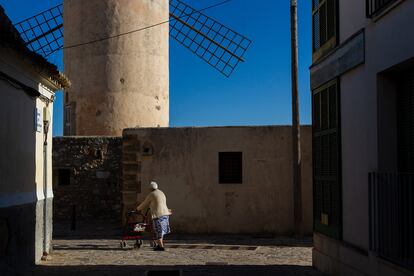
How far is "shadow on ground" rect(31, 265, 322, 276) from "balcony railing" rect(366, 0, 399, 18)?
4.44 metres

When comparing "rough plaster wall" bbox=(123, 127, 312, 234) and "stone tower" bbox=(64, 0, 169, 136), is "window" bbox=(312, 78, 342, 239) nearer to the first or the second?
"rough plaster wall" bbox=(123, 127, 312, 234)

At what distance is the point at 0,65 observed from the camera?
892cm

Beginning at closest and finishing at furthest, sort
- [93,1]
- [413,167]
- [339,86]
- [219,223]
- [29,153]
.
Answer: [413,167], [339,86], [29,153], [219,223], [93,1]

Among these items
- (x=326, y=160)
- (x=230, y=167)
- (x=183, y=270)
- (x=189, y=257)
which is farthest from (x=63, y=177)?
(x=326, y=160)

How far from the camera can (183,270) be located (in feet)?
37.2

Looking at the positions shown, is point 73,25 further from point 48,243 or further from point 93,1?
point 48,243

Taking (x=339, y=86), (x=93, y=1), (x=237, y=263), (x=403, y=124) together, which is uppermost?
(x=93, y=1)

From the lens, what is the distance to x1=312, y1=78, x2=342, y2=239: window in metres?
10.1

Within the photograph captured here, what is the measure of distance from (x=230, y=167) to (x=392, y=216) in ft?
35.1

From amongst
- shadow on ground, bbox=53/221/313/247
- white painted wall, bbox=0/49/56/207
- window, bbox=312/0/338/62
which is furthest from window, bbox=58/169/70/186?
window, bbox=312/0/338/62

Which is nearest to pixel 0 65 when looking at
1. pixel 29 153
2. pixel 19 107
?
pixel 19 107

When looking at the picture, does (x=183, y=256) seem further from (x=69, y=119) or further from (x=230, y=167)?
(x=69, y=119)

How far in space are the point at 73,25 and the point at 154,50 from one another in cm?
289

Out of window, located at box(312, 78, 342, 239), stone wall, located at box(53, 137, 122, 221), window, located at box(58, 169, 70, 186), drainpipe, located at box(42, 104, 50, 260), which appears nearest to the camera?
window, located at box(312, 78, 342, 239)
